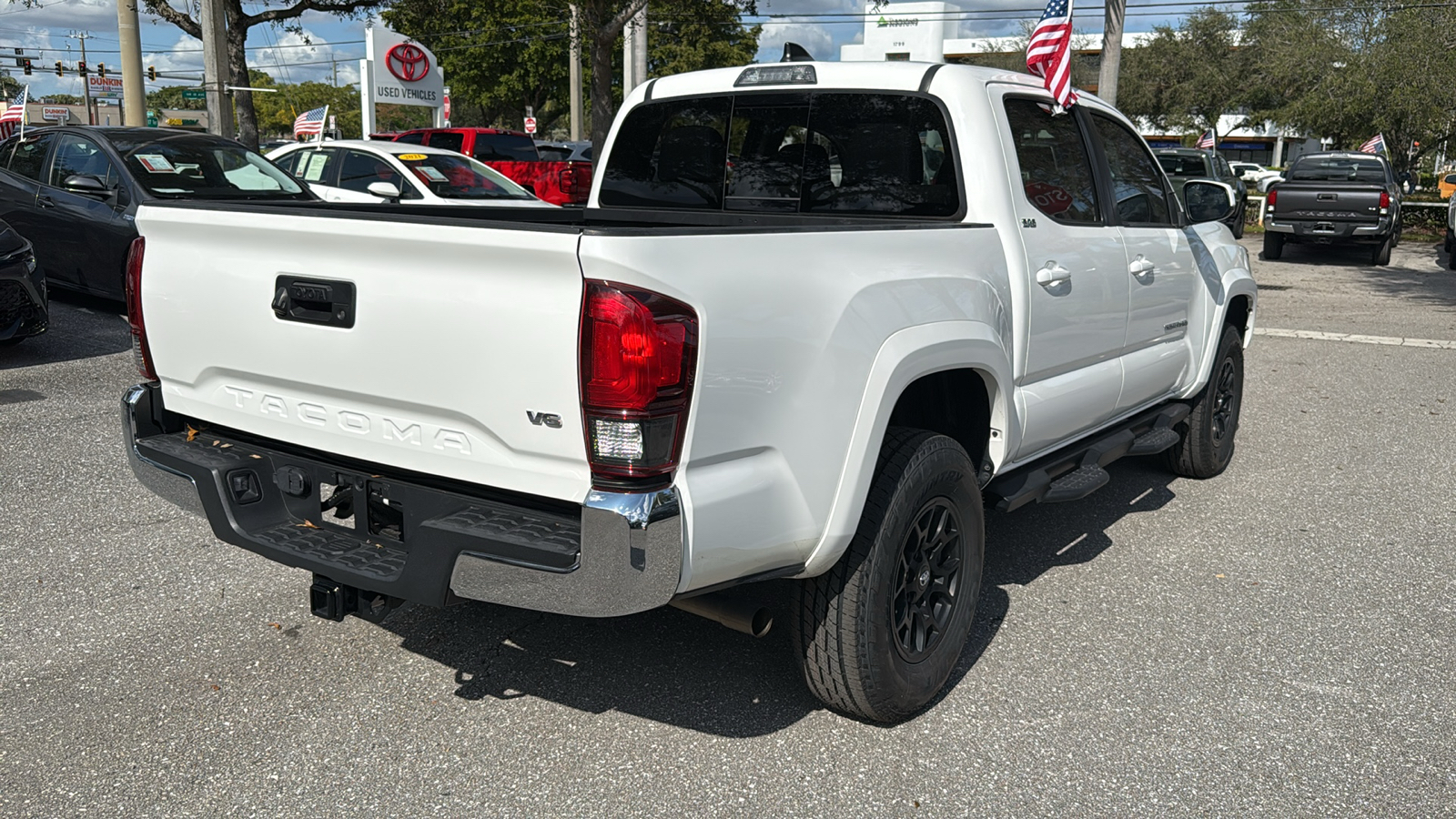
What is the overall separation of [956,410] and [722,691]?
3.95 feet

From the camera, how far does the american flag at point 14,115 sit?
2264 centimetres

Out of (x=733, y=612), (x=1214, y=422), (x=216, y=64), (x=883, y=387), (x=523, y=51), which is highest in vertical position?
(x=523, y=51)

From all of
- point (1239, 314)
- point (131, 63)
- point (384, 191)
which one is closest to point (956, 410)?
point (1239, 314)

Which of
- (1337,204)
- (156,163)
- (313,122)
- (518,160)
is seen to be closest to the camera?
(156,163)

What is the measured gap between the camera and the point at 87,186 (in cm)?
920

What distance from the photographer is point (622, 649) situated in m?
3.88

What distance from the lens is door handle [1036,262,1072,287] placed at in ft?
12.9

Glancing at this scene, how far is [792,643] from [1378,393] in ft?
23.9

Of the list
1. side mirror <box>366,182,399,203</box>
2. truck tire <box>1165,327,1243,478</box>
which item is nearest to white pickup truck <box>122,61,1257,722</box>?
truck tire <box>1165,327,1243,478</box>

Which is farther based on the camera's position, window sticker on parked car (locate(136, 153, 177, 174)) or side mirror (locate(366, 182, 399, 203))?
side mirror (locate(366, 182, 399, 203))

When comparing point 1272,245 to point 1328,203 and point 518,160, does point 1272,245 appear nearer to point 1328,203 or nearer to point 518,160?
point 1328,203

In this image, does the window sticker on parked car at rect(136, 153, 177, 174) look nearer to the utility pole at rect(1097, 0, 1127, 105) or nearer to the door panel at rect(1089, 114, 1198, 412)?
the door panel at rect(1089, 114, 1198, 412)

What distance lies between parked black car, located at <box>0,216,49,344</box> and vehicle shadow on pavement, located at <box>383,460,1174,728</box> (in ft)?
18.1

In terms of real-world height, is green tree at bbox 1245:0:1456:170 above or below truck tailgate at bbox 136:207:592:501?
above
